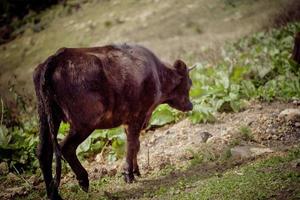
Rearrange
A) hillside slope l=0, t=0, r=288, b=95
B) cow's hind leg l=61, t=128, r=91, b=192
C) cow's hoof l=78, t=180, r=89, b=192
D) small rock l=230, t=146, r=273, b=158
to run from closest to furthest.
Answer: cow's hind leg l=61, t=128, r=91, b=192 < cow's hoof l=78, t=180, r=89, b=192 < small rock l=230, t=146, r=273, b=158 < hillside slope l=0, t=0, r=288, b=95

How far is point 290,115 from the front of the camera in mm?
7523

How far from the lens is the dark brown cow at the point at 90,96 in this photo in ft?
18.1

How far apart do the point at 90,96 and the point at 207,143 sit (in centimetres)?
250

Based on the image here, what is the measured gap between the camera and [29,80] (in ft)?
50.7

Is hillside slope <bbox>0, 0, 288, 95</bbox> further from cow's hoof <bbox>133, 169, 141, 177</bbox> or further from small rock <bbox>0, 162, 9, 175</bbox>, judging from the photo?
cow's hoof <bbox>133, 169, 141, 177</bbox>

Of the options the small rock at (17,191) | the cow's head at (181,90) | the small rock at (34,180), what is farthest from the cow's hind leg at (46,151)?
the cow's head at (181,90)

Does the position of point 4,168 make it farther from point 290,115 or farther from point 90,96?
point 290,115

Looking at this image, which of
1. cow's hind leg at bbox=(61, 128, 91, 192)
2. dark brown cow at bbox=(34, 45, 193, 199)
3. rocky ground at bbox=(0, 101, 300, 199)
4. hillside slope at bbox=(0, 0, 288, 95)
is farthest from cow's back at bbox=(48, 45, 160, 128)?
hillside slope at bbox=(0, 0, 288, 95)

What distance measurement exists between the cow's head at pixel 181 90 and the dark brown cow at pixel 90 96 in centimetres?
81

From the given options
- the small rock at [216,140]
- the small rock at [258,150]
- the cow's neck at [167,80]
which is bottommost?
the small rock at [216,140]

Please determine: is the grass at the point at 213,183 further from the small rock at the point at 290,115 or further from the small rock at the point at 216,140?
the small rock at the point at 290,115

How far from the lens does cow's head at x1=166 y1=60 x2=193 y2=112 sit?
7.38 meters

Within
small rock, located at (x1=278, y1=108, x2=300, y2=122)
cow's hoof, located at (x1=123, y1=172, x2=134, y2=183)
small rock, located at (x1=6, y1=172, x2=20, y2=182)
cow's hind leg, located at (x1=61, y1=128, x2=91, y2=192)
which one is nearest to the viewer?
cow's hind leg, located at (x1=61, y1=128, x2=91, y2=192)

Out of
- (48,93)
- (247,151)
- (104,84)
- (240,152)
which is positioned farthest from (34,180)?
(247,151)
